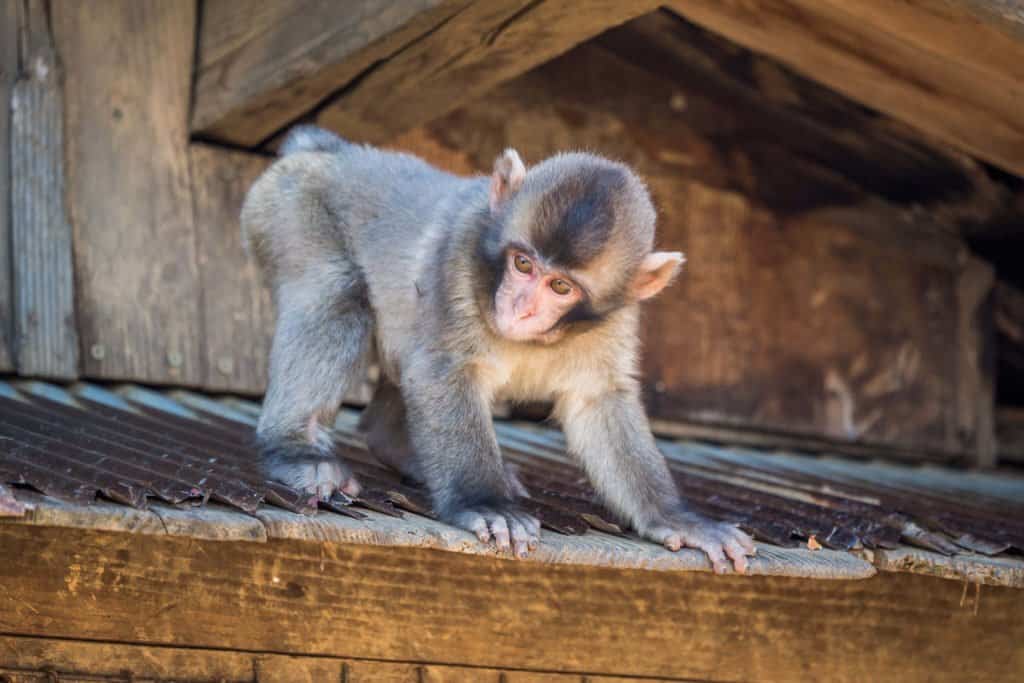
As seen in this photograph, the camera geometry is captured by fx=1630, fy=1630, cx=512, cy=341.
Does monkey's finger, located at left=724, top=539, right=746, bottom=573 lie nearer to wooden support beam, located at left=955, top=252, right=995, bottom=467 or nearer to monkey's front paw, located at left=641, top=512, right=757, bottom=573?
monkey's front paw, located at left=641, top=512, right=757, bottom=573

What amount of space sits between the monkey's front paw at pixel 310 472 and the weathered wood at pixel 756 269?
2715mm

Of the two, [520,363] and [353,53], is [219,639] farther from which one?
[353,53]

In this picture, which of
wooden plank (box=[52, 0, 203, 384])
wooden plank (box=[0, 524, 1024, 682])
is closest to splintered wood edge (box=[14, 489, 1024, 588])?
wooden plank (box=[0, 524, 1024, 682])

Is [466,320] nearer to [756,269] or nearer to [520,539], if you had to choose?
[520,539]

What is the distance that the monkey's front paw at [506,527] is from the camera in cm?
426

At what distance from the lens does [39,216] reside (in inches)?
251

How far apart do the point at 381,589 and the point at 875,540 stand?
141cm

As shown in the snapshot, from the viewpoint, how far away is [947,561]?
4562 millimetres

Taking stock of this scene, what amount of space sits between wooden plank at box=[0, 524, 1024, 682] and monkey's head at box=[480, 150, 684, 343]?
754 mm

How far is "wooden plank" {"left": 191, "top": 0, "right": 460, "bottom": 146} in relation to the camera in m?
5.73

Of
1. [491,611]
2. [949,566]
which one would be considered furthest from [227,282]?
[949,566]

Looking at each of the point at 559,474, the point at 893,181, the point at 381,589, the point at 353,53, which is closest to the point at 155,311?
the point at 353,53

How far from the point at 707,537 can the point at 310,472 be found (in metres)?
1.20

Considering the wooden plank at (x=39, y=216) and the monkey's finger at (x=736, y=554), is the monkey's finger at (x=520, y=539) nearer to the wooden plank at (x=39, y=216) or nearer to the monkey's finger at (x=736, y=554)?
the monkey's finger at (x=736, y=554)
